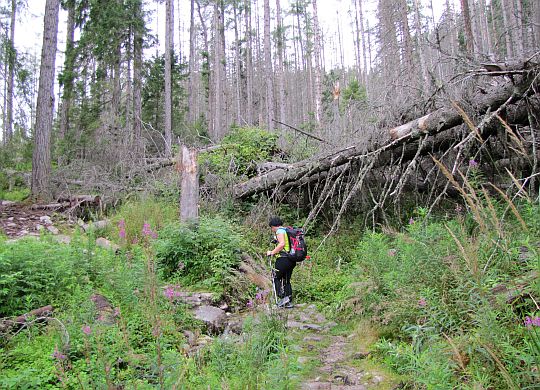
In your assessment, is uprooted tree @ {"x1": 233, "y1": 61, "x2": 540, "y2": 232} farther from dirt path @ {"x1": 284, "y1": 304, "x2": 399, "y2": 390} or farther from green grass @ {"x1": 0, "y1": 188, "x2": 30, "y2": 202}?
green grass @ {"x1": 0, "y1": 188, "x2": 30, "y2": 202}

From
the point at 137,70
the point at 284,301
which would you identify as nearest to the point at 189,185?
the point at 284,301

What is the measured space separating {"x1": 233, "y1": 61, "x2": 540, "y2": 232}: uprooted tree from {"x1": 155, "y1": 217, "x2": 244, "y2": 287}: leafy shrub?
5.88 feet

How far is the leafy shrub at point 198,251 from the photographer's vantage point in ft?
21.2

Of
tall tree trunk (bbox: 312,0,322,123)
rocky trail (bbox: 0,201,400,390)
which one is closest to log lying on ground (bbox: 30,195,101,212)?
rocky trail (bbox: 0,201,400,390)

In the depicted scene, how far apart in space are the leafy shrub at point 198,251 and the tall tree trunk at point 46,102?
6750 mm

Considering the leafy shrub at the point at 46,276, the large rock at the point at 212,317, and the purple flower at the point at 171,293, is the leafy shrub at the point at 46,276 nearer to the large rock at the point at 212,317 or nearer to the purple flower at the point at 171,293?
the purple flower at the point at 171,293

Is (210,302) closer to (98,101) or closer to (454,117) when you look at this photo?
(454,117)

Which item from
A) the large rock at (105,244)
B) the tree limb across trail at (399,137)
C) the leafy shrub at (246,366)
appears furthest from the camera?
the large rock at (105,244)

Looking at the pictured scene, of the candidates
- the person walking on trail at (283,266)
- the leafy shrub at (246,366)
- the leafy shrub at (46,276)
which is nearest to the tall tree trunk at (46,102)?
the leafy shrub at (46,276)

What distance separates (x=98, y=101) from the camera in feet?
62.3

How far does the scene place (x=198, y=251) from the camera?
675 centimetres

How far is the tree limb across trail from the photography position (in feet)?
15.3

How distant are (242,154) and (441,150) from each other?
5559mm

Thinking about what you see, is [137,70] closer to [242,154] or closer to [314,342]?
[242,154]
